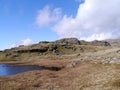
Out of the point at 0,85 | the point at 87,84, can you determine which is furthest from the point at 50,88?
the point at 0,85

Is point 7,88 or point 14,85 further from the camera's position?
point 14,85

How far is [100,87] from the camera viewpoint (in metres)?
43.0

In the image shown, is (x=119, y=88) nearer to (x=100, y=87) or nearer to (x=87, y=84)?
(x=100, y=87)

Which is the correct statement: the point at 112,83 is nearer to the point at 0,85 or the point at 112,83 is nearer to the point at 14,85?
the point at 14,85

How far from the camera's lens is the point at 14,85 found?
50688 millimetres

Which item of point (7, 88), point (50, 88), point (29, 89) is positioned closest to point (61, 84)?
point (50, 88)

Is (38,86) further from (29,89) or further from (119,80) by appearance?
(119,80)

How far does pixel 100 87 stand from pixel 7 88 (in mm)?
18894

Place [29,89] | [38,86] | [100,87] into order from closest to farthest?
1. [100,87]
2. [29,89]
3. [38,86]

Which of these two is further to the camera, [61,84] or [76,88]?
[61,84]

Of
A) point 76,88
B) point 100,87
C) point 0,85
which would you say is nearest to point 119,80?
point 100,87

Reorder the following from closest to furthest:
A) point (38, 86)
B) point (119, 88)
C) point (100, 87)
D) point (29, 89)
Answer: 1. point (119, 88)
2. point (100, 87)
3. point (29, 89)
4. point (38, 86)

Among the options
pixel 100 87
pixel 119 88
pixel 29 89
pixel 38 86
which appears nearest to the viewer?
pixel 119 88

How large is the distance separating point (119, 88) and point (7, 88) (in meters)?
22.4
